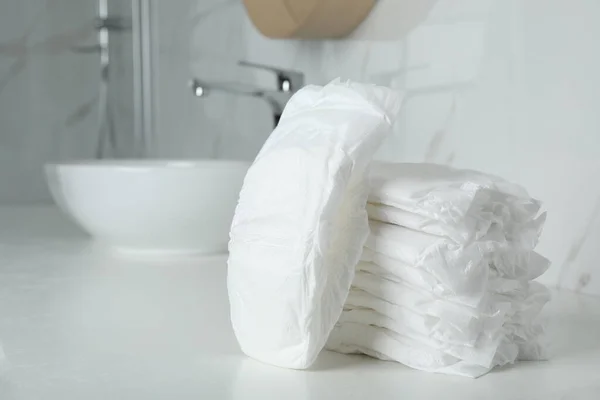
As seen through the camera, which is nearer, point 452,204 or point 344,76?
point 452,204

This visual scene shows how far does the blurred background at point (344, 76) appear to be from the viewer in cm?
110

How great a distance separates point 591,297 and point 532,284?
31 centimetres

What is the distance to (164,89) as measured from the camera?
7.75 feet

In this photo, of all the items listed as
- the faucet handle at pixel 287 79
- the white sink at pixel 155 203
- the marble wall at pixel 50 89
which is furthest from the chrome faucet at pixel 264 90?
the marble wall at pixel 50 89

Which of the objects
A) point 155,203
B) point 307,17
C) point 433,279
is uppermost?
point 307,17

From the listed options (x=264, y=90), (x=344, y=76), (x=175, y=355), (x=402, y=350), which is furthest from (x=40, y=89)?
(x=402, y=350)

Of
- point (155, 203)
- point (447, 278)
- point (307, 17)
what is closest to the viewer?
point (447, 278)

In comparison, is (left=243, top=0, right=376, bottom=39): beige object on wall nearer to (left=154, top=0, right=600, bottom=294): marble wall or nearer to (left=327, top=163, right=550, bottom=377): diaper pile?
(left=154, top=0, right=600, bottom=294): marble wall

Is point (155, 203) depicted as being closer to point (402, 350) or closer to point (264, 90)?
point (264, 90)

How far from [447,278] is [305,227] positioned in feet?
0.39

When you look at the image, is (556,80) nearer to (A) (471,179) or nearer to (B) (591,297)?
(B) (591,297)

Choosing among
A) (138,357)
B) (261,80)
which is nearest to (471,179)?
(138,357)

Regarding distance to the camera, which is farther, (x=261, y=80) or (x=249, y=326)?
(x=261, y=80)

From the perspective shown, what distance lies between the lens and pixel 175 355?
80 cm
